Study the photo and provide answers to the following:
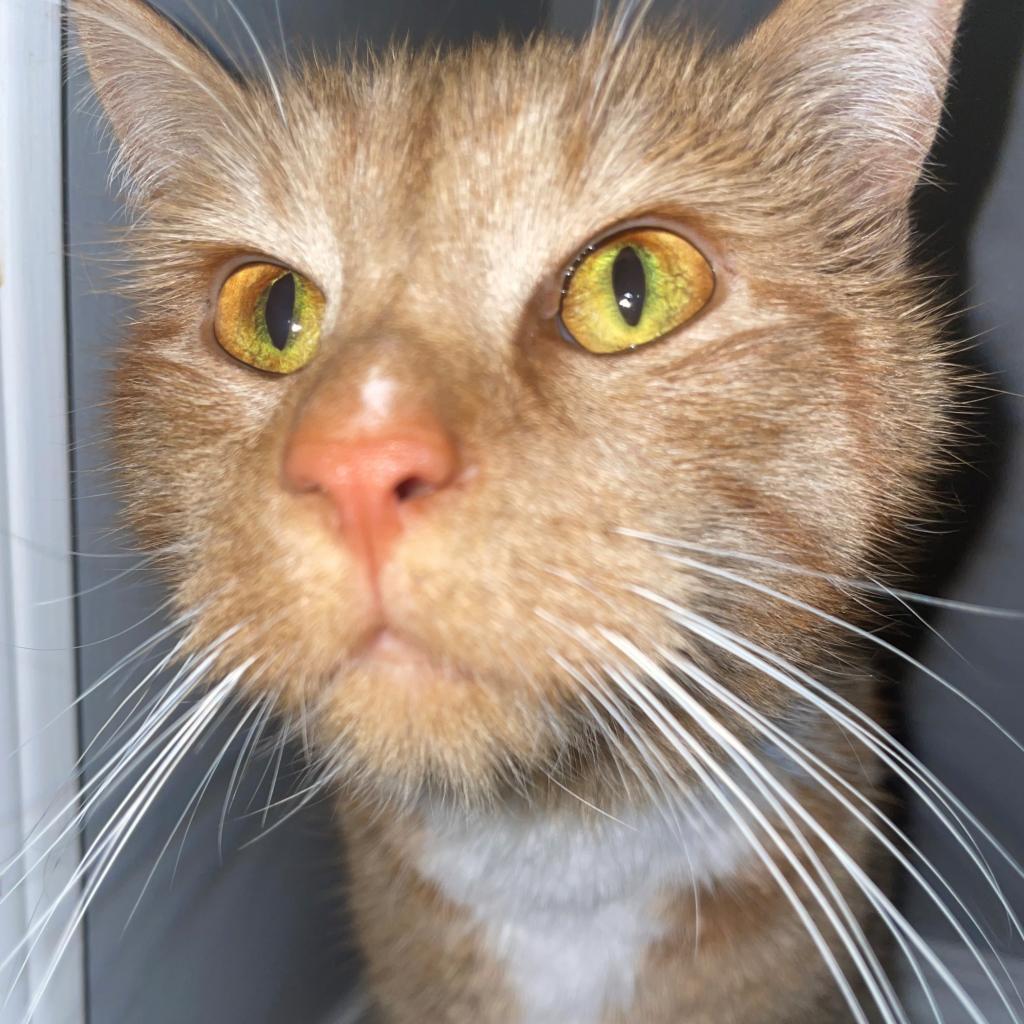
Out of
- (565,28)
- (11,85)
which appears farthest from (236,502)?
(565,28)

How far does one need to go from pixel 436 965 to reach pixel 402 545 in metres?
0.58

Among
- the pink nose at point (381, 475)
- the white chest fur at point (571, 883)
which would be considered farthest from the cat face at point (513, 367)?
the white chest fur at point (571, 883)

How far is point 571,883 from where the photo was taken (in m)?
0.84

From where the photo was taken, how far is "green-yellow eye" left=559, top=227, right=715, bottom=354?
667 mm

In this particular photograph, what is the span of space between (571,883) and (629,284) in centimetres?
50

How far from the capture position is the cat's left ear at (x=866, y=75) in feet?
2.33

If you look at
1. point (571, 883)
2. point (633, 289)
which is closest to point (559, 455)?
point (633, 289)

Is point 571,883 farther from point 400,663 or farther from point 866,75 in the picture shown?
point 866,75

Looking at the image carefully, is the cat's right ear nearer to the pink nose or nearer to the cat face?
the cat face

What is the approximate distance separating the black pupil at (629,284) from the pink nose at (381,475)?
0.70ft

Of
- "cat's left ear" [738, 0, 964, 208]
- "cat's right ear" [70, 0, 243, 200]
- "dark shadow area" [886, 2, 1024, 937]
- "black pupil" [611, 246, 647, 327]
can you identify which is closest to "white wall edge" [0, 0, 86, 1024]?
"cat's right ear" [70, 0, 243, 200]

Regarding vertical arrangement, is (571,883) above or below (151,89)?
below

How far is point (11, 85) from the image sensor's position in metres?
0.69

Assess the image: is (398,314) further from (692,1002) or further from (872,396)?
(692,1002)
